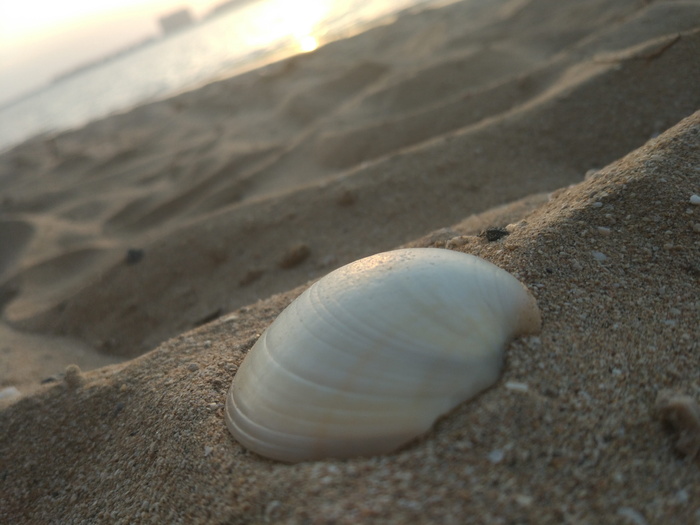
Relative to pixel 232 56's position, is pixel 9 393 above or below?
below

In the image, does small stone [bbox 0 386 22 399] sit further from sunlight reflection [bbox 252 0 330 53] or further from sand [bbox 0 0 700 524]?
sunlight reflection [bbox 252 0 330 53]

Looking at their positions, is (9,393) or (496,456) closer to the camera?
(496,456)

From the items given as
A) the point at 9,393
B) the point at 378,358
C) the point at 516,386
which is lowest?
the point at 9,393

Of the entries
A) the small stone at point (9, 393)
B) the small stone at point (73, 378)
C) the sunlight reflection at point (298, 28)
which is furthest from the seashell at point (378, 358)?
the sunlight reflection at point (298, 28)

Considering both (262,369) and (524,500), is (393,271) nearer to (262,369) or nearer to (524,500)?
(262,369)

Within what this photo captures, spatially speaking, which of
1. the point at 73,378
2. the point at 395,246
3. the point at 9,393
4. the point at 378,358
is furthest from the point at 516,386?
the point at 9,393

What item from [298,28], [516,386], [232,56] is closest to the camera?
[516,386]

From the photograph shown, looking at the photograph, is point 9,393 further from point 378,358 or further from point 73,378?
point 378,358
